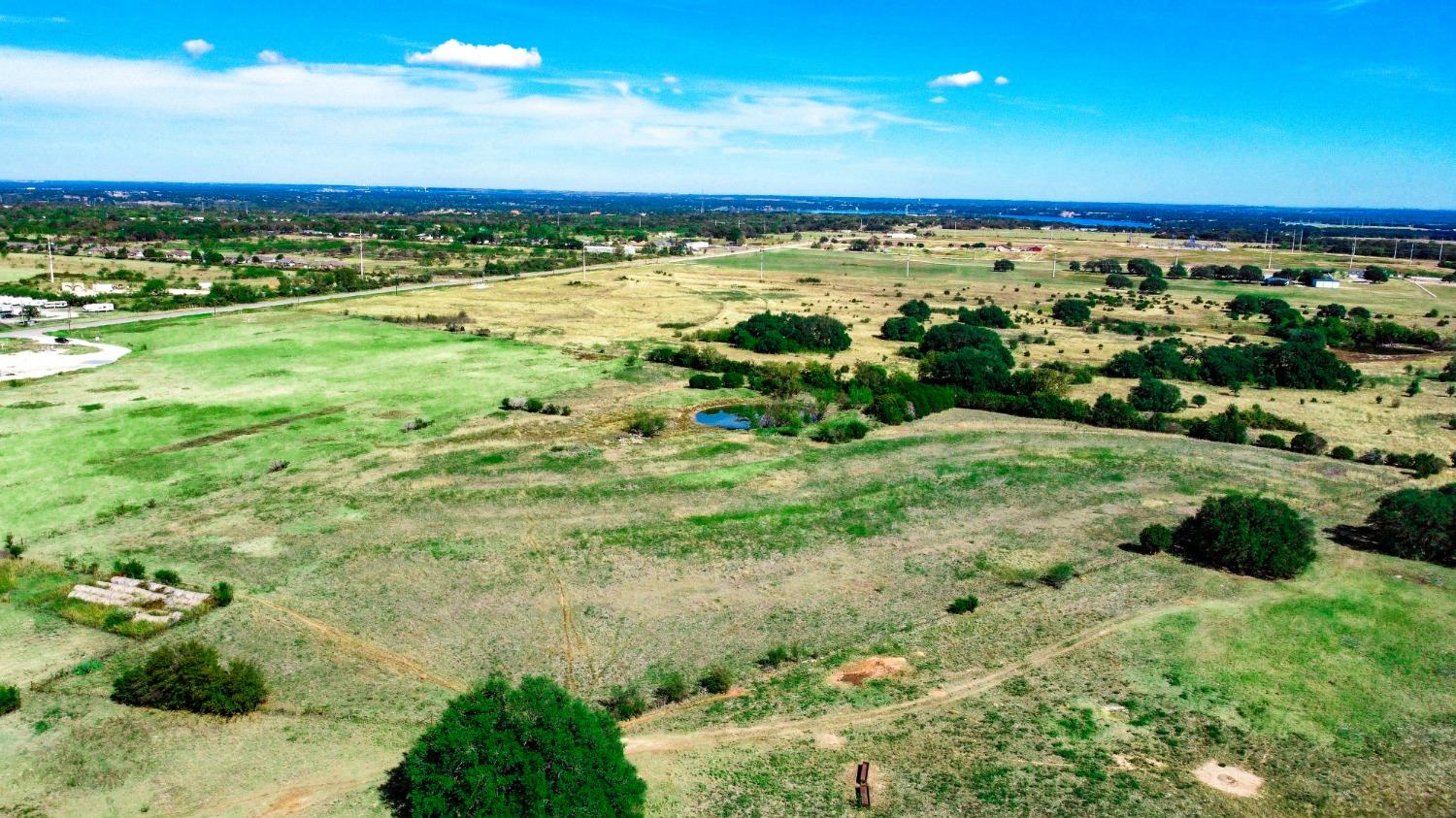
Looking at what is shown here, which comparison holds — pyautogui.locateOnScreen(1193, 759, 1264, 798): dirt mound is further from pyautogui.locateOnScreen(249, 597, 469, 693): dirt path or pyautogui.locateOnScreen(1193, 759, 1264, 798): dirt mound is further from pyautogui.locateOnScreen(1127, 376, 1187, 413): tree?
pyautogui.locateOnScreen(1127, 376, 1187, 413): tree

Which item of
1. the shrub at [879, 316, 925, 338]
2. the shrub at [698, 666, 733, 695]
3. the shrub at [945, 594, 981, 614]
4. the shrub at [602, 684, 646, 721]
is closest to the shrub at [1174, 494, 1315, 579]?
the shrub at [945, 594, 981, 614]

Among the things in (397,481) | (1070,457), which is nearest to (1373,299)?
(1070,457)

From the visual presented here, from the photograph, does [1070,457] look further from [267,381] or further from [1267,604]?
[267,381]

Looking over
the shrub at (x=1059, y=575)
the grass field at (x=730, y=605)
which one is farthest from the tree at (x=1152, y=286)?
the shrub at (x=1059, y=575)

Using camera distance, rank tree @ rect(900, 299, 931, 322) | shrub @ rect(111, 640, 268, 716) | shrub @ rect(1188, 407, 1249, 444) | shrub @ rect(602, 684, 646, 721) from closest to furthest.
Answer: shrub @ rect(111, 640, 268, 716) → shrub @ rect(602, 684, 646, 721) → shrub @ rect(1188, 407, 1249, 444) → tree @ rect(900, 299, 931, 322)

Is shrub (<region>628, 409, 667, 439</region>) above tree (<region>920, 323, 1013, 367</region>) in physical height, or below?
below

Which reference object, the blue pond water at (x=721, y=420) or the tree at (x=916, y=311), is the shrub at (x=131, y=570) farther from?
the tree at (x=916, y=311)
